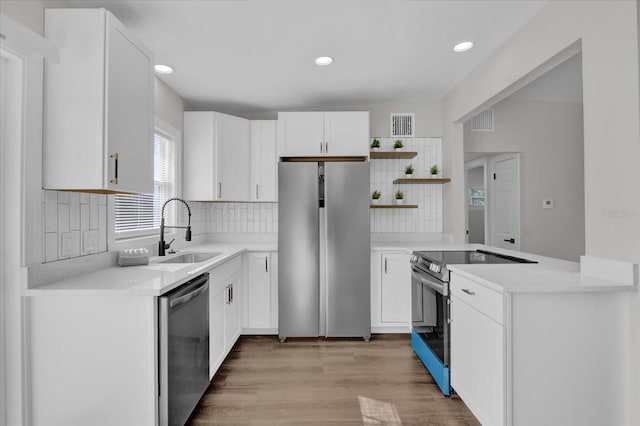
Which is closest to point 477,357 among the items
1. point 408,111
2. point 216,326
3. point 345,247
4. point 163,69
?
point 345,247

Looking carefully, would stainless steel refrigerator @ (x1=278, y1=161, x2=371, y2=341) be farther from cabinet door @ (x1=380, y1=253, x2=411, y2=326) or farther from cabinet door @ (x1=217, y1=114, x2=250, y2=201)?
cabinet door @ (x1=217, y1=114, x2=250, y2=201)

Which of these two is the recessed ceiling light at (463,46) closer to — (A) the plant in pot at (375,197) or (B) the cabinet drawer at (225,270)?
(A) the plant in pot at (375,197)

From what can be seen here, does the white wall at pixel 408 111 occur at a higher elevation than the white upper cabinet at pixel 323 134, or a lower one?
higher

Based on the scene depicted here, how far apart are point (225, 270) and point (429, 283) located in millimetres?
1645

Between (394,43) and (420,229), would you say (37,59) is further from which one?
(420,229)

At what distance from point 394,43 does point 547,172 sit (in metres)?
2.60

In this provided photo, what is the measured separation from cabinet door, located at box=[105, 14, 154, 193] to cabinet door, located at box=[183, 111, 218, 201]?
1.31 metres

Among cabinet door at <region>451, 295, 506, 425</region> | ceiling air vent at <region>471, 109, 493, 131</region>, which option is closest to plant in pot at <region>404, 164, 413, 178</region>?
ceiling air vent at <region>471, 109, 493, 131</region>

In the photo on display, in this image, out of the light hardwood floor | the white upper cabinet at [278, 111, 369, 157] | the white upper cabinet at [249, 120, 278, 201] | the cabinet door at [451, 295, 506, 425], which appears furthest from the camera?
the white upper cabinet at [249, 120, 278, 201]

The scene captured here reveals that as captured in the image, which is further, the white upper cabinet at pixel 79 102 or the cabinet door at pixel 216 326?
the cabinet door at pixel 216 326

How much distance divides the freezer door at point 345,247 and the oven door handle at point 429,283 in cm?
52

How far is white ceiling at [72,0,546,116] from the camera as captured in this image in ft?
6.57

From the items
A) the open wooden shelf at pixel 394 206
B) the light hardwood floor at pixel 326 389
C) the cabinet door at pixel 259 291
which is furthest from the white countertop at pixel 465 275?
the open wooden shelf at pixel 394 206

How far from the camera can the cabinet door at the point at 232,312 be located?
2750 millimetres
